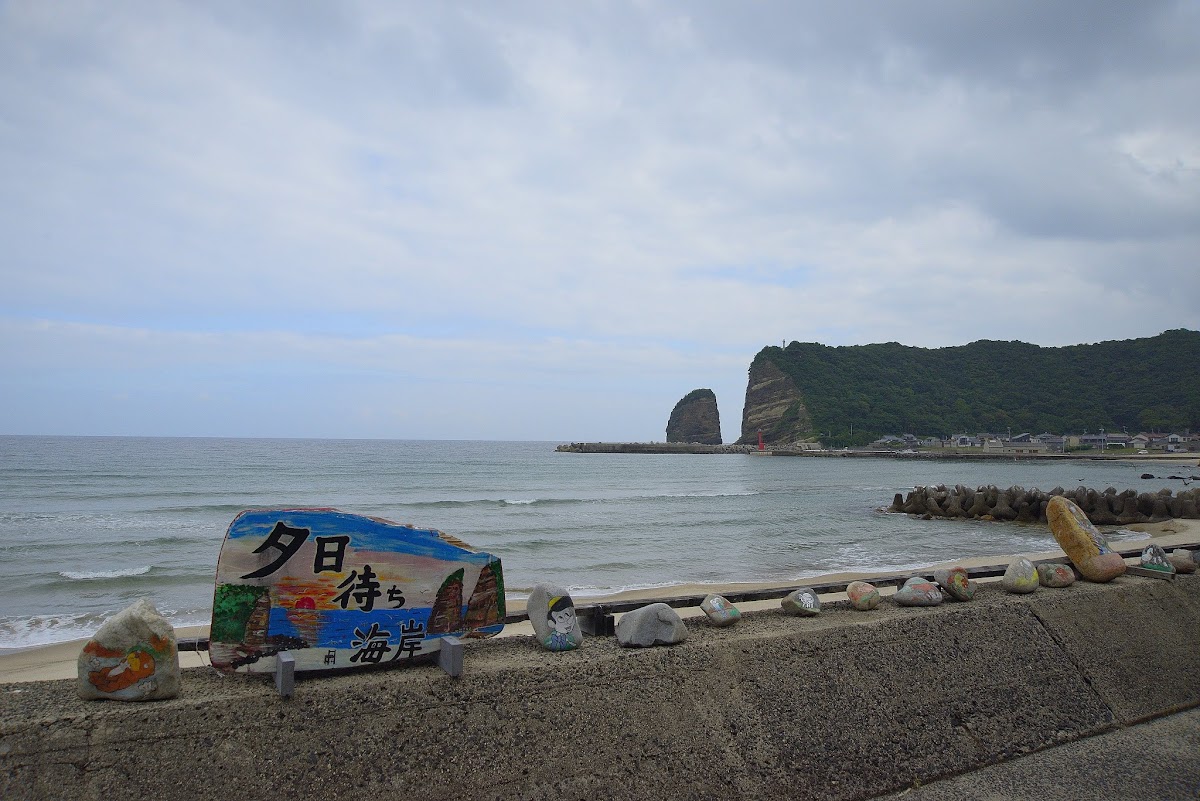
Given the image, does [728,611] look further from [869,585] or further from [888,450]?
[888,450]

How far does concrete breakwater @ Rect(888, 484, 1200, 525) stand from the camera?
22078 mm

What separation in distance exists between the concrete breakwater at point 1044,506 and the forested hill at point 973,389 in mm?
76341

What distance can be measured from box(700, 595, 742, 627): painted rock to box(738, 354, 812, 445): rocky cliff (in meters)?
A: 102

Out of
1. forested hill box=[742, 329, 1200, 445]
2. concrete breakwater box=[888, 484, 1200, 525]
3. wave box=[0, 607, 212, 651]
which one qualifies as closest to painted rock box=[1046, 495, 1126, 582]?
wave box=[0, 607, 212, 651]

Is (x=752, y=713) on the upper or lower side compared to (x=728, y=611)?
lower

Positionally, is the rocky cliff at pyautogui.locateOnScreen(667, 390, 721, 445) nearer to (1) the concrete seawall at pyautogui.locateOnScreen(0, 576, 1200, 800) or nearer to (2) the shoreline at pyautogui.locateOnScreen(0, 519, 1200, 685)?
(2) the shoreline at pyautogui.locateOnScreen(0, 519, 1200, 685)

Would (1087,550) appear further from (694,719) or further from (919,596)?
(694,719)

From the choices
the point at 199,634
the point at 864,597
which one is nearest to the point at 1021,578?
the point at 864,597

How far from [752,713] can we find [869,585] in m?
1.63

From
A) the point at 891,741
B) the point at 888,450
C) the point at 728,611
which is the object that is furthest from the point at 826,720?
the point at 888,450

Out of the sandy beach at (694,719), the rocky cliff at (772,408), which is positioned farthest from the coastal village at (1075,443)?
the sandy beach at (694,719)

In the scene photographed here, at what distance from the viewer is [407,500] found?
2848 cm

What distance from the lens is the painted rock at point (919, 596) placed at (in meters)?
4.49

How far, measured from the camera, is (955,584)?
15.3ft
